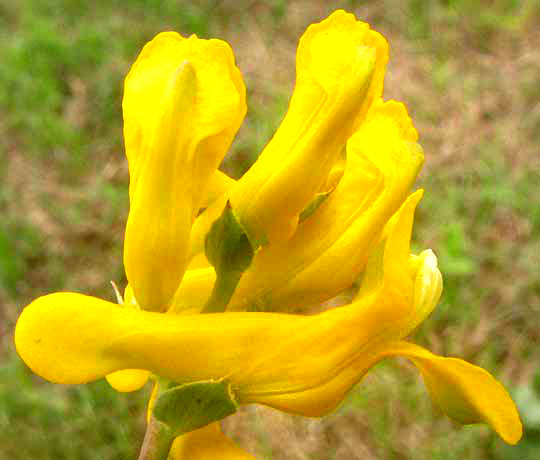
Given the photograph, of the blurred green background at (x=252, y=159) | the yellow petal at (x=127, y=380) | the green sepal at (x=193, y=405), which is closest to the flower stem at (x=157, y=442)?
the green sepal at (x=193, y=405)

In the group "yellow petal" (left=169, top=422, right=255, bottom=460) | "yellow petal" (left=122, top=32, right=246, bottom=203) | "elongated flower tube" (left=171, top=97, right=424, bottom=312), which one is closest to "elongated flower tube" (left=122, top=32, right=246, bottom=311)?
"yellow petal" (left=122, top=32, right=246, bottom=203)

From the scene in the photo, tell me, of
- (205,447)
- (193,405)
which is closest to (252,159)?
(205,447)

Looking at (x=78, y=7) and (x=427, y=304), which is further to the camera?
(x=78, y=7)

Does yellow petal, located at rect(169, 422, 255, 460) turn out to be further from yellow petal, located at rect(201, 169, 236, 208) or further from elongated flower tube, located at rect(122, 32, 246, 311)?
yellow petal, located at rect(201, 169, 236, 208)

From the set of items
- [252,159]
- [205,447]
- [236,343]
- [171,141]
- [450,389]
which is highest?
[171,141]

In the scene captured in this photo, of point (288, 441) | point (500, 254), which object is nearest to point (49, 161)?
point (288, 441)

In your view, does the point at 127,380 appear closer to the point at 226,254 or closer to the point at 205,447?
the point at 205,447

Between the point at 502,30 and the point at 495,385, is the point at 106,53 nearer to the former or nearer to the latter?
the point at 502,30

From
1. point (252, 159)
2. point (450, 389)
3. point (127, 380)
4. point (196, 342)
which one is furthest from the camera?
point (252, 159)
